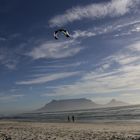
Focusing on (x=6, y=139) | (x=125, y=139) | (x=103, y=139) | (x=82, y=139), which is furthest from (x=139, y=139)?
(x=6, y=139)

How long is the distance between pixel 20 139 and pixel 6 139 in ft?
3.74

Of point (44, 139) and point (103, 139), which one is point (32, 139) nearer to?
point (44, 139)

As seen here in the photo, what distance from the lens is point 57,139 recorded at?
2297cm

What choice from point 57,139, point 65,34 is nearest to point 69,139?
point 57,139

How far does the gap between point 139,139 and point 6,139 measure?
10.2 m

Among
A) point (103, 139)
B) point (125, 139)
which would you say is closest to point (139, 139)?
point (125, 139)

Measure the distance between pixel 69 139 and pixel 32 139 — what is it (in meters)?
2.94

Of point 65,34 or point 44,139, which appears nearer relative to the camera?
point 65,34

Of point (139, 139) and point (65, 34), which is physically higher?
point (65, 34)

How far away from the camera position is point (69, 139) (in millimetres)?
22781

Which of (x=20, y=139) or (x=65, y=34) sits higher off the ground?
(x=65, y=34)

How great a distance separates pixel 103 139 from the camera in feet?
74.2

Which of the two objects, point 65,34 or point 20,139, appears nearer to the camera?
point 65,34

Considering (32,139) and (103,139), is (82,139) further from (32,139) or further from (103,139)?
(32,139)
